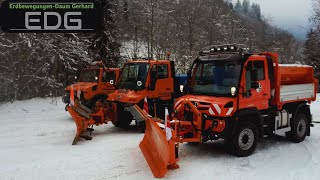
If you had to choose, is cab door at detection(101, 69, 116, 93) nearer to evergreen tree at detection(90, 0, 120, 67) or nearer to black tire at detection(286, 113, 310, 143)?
black tire at detection(286, 113, 310, 143)

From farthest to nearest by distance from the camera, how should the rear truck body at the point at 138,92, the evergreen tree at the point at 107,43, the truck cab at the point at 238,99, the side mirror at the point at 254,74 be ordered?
the evergreen tree at the point at 107,43 → the rear truck body at the point at 138,92 → the side mirror at the point at 254,74 → the truck cab at the point at 238,99

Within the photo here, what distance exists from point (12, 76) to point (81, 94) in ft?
26.4

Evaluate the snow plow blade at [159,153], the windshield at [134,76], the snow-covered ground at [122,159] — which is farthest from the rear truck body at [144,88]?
the snow plow blade at [159,153]

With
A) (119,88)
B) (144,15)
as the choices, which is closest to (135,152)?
(119,88)

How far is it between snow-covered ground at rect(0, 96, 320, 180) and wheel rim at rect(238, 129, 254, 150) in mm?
307

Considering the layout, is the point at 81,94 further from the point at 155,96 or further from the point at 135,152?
the point at 135,152

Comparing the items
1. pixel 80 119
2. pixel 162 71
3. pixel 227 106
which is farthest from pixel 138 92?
pixel 227 106

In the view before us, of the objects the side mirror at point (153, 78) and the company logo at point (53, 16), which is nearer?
the company logo at point (53, 16)

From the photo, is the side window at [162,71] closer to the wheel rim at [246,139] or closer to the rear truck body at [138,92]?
the rear truck body at [138,92]

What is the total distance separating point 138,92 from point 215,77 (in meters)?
3.59

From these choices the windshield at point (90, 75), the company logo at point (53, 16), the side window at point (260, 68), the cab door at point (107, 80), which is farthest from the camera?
the windshield at point (90, 75)

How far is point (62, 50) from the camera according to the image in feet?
75.4

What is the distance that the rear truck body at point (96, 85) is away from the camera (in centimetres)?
1462

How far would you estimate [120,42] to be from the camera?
2898 centimetres
